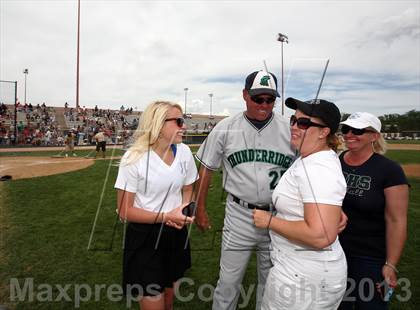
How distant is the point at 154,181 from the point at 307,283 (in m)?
1.28

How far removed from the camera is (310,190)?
5.41 ft

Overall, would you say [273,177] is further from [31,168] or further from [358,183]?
[31,168]

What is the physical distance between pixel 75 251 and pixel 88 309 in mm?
1839

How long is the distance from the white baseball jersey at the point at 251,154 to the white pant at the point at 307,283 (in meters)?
0.91

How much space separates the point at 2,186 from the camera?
1027 cm

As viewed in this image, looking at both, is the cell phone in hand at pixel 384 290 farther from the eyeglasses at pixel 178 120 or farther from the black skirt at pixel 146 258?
the eyeglasses at pixel 178 120

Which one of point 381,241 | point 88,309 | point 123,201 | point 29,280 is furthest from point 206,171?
point 29,280

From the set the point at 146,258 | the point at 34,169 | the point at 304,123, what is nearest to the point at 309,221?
the point at 304,123

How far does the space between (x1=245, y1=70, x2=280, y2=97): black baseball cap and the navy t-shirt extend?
3.11 feet

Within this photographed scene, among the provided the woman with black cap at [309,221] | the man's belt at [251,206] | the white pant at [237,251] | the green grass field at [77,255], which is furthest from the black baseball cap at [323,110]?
the green grass field at [77,255]

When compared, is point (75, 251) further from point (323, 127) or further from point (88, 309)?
point (323, 127)

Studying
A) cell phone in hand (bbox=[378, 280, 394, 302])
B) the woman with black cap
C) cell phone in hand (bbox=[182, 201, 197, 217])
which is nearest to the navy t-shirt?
cell phone in hand (bbox=[378, 280, 394, 302])

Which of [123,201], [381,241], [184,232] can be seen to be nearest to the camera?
[123,201]

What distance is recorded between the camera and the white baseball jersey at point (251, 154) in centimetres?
270
